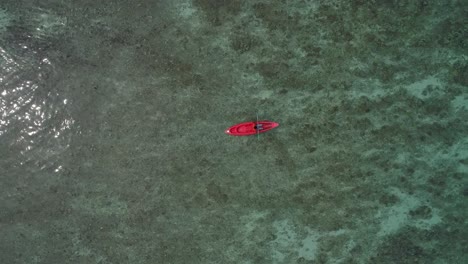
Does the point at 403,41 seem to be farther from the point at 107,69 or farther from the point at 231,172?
the point at 107,69

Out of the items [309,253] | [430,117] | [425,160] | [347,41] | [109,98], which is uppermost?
[347,41]

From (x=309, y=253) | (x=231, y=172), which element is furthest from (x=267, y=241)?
(x=231, y=172)

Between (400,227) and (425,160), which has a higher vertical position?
(425,160)

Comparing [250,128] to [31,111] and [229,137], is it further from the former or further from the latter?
[31,111]

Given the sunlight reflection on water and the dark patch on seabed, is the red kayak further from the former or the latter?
the sunlight reflection on water

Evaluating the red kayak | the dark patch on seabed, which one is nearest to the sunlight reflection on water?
the dark patch on seabed

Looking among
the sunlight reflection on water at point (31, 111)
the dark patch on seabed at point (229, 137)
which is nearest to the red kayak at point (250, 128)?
the dark patch on seabed at point (229, 137)

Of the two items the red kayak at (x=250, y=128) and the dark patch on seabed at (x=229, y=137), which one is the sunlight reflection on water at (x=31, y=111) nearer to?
the dark patch on seabed at (x=229, y=137)
